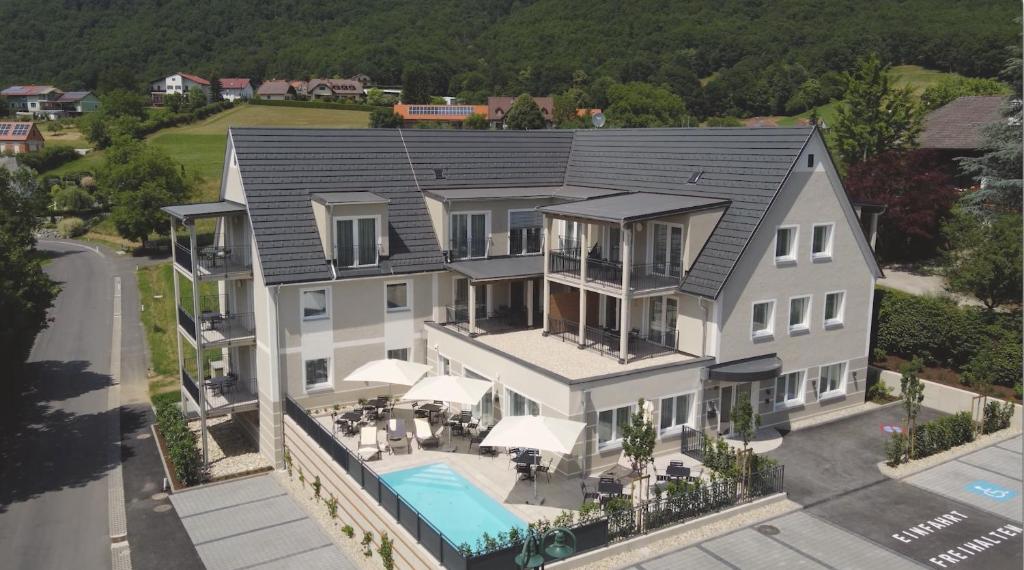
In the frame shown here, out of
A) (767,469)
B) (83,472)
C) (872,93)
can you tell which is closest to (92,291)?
(83,472)

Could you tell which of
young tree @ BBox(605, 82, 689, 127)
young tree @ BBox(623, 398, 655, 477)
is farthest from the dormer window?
young tree @ BBox(605, 82, 689, 127)

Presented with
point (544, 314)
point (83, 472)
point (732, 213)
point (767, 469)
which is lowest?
point (83, 472)

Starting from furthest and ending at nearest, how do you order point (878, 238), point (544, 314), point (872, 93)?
point (872, 93) < point (878, 238) < point (544, 314)

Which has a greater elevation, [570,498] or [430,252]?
[430,252]

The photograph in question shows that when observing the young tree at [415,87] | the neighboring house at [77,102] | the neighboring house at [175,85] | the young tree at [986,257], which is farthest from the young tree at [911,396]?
the neighboring house at [77,102]

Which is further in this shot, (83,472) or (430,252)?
(430,252)

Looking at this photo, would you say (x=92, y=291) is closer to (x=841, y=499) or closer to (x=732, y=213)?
(x=732, y=213)

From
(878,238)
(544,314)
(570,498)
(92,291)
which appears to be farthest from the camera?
(92,291)
